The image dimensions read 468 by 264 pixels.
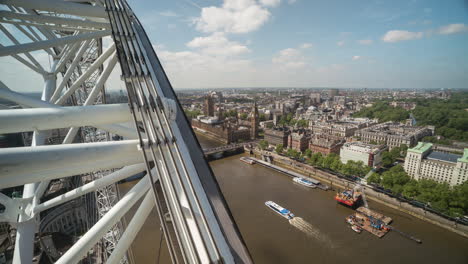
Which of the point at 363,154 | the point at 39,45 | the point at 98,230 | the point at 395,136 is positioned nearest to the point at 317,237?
the point at 98,230

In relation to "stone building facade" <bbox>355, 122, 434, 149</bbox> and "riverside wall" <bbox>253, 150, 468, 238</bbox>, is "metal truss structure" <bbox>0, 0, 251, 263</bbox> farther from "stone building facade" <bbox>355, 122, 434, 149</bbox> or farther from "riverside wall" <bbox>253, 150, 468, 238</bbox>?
"stone building facade" <bbox>355, 122, 434, 149</bbox>

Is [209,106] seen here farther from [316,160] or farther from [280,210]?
[280,210]

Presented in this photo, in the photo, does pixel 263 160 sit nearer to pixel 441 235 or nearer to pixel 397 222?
pixel 397 222

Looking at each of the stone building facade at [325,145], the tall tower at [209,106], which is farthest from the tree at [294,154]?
the tall tower at [209,106]

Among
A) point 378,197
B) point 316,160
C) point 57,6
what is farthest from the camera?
point 316,160

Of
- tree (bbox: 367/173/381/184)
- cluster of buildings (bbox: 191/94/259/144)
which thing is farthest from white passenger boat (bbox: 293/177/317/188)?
cluster of buildings (bbox: 191/94/259/144)
